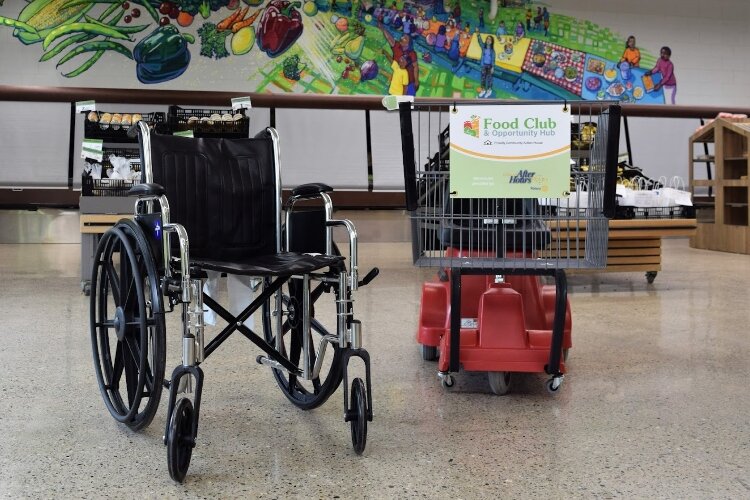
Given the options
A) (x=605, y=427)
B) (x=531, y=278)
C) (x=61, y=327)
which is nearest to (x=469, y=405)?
(x=605, y=427)

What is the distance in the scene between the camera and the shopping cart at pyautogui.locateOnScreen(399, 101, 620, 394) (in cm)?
277

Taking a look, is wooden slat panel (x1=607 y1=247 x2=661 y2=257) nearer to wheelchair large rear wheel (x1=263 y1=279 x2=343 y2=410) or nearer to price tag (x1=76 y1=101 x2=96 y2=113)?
wheelchair large rear wheel (x1=263 y1=279 x2=343 y2=410)

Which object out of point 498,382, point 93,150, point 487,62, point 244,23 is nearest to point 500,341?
point 498,382

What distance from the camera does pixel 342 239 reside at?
410 inches

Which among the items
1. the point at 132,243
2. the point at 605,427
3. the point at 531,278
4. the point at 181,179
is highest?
the point at 181,179

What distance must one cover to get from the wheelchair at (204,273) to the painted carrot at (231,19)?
8.63 meters

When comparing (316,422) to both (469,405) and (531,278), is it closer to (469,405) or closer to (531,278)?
(469,405)

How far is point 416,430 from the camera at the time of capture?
8.25 feet

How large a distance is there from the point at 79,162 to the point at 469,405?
28.9 ft

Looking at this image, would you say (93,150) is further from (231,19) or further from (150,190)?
(231,19)

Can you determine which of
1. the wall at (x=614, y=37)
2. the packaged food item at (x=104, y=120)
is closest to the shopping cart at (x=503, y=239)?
the packaged food item at (x=104, y=120)

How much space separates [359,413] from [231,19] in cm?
956

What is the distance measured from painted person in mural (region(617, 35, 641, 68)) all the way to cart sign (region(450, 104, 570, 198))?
10196 mm

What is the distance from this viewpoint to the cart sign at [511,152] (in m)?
2.73
